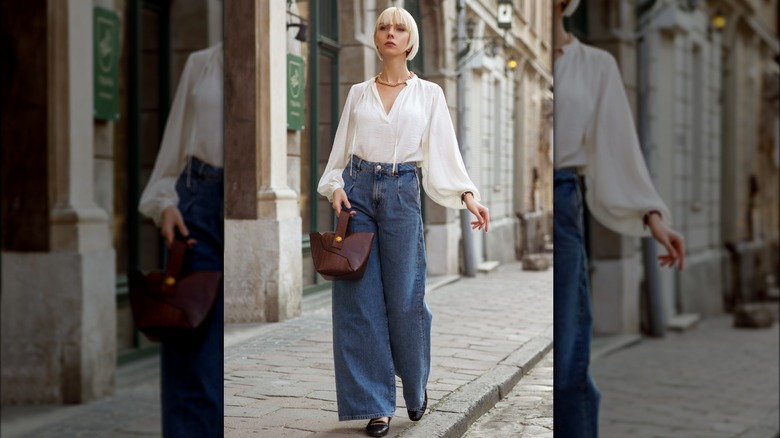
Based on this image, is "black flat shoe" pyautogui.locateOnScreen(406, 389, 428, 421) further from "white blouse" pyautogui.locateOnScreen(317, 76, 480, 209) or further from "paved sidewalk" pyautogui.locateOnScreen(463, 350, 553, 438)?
"white blouse" pyautogui.locateOnScreen(317, 76, 480, 209)

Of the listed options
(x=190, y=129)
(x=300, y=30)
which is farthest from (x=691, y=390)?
(x=190, y=129)

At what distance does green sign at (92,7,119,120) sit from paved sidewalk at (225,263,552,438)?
42cm

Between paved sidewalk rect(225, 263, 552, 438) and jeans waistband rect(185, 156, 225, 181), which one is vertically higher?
jeans waistband rect(185, 156, 225, 181)

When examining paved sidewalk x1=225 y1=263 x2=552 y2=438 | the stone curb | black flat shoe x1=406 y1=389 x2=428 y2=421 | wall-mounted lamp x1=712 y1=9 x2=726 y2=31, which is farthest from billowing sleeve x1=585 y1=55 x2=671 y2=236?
wall-mounted lamp x1=712 y1=9 x2=726 y2=31

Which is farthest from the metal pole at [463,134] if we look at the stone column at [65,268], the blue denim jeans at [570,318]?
the stone column at [65,268]

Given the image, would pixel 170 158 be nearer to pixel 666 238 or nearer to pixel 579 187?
pixel 579 187

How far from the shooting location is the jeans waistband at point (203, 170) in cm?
131

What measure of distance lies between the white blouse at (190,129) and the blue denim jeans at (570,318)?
461 millimetres

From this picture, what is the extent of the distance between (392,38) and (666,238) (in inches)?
18.2

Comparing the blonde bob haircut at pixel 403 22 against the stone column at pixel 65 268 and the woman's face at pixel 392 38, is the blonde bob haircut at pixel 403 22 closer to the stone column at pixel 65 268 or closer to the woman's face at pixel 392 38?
the woman's face at pixel 392 38

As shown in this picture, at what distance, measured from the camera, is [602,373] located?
3627mm

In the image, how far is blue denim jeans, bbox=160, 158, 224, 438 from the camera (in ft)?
4.31

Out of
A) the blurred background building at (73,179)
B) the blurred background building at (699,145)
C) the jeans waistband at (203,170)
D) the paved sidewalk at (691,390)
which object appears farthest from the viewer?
the paved sidewalk at (691,390)

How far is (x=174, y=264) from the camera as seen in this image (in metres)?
1.27
